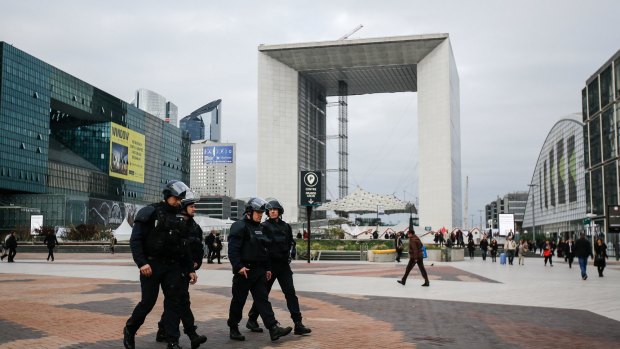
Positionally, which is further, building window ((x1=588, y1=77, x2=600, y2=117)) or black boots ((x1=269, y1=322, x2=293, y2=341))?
building window ((x1=588, y1=77, x2=600, y2=117))

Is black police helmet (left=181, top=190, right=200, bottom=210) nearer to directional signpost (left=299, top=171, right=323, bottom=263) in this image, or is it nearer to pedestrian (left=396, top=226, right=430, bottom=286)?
pedestrian (left=396, top=226, right=430, bottom=286)

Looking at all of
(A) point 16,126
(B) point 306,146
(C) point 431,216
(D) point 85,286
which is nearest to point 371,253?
(D) point 85,286

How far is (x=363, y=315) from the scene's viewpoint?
1091cm

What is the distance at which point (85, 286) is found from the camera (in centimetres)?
1655

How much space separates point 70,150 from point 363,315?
130767mm

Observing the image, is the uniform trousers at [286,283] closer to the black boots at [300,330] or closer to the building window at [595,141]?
the black boots at [300,330]

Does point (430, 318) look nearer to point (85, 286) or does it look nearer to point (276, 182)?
point (85, 286)

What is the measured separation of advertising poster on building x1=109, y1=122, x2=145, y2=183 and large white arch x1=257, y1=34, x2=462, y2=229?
180 feet

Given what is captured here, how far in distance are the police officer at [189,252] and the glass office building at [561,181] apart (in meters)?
104

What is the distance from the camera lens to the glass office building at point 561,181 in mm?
112375

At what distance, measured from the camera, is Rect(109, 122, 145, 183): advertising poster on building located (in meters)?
135

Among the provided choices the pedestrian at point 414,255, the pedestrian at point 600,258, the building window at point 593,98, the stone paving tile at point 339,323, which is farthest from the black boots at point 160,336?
the building window at point 593,98

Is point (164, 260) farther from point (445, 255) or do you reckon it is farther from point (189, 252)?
point (445, 255)

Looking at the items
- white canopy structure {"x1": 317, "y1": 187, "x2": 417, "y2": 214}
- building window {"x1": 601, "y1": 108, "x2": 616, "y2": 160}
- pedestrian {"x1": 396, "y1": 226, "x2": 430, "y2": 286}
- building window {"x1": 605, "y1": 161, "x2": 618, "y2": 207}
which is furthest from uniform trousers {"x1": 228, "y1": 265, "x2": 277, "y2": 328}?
white canopy structure {"x1": 317, "y1": 187, "x2": 417, "y2": 214}
